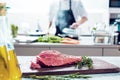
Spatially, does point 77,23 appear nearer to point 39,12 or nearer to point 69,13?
point 69,13

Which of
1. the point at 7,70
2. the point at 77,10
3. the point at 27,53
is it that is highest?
the point at 77,10

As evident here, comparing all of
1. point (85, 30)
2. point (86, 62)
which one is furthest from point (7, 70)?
point (85, 30)

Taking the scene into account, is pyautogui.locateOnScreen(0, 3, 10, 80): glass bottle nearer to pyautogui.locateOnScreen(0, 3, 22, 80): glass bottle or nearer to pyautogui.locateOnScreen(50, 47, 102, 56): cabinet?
pyautogui.locateOnScreen(0, 3, 22, 80): glass bottle

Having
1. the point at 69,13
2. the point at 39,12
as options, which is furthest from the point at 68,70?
the point at 39,12

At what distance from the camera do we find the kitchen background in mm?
3553

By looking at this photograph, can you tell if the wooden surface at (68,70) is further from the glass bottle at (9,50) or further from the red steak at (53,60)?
the glass bottle at (9,50)

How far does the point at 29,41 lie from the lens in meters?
2.17

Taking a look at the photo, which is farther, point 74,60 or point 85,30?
point 85,30

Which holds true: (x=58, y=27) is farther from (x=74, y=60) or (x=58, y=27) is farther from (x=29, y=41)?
(x=74, y=60)

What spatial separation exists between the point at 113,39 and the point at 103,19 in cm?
151

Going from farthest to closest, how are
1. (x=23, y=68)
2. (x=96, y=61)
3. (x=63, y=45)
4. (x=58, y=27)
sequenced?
(x=58, y=27) < (x=63, y=45) < (x=96, y=61) < (x=23, y=68)

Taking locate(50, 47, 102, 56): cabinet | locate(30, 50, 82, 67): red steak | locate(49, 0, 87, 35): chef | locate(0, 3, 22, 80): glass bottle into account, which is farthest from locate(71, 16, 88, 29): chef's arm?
locate(0, 3, 22, 80): glass bottle

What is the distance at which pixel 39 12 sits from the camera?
141 inches

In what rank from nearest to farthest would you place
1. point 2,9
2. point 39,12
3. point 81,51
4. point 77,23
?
1. point 2,9
2. point 81,51
3. point 77,23
4. point 39,12
